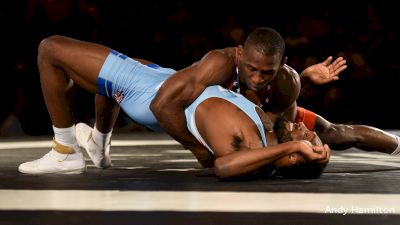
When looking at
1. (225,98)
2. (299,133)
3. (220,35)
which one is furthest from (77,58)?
(220,35)

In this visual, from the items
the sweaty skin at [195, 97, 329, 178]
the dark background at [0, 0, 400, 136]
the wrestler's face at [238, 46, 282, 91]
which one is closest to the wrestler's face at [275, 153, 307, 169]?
the sweaty skin at [195, 97, 329, 178]

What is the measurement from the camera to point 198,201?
263cm

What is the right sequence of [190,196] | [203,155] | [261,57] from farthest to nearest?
1. [203,155]
2. [261,57]
3. [190,196]

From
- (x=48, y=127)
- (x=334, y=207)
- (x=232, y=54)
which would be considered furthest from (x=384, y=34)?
(x=334, y=207)

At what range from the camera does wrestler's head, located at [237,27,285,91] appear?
3129mm

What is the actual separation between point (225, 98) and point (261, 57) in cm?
23

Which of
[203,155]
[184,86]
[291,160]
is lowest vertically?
[203,155]

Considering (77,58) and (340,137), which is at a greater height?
(77,58)

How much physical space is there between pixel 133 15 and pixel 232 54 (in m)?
3.55

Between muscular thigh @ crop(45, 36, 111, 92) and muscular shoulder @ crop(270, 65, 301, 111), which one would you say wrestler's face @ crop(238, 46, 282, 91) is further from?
muscular thigh @ crop(45, 36, 111, 92)

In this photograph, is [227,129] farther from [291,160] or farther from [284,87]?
[284,87]

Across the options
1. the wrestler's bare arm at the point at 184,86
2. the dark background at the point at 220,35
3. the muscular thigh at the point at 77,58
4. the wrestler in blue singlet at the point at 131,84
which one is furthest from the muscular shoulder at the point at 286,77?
the dark background at the point at 220,35

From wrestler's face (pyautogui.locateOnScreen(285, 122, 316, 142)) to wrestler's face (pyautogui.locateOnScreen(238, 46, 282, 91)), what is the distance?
0.68ft

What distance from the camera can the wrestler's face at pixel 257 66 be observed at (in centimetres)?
313
